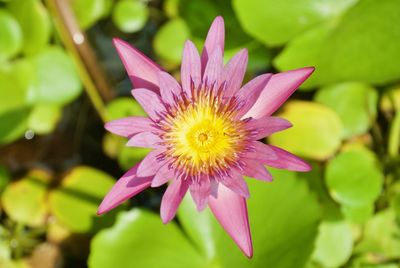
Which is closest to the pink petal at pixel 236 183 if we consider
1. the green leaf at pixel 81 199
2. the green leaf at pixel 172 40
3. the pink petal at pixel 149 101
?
the pink petal at pixel 149 101

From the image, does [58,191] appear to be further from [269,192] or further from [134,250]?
[269,192]

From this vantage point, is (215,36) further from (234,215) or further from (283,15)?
(283,15)

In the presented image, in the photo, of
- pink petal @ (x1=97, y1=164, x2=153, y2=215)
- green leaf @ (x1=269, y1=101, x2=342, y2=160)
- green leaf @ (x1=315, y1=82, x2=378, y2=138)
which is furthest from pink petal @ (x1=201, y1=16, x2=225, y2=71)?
green leaf @ (x1=315, y1=82, x2=378, y2=138)

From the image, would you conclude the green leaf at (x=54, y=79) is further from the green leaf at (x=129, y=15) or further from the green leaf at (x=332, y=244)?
the green leaf at (x=332, y=244)

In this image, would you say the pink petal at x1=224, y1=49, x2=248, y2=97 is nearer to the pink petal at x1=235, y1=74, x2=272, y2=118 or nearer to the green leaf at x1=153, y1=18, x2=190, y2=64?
the pink petal at x1=235, y1=74, x2=272, y2=118

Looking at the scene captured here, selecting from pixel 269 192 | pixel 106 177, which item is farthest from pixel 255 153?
pixel 106 177

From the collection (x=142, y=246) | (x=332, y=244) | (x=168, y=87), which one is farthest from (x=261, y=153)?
(x=332, y=244)
